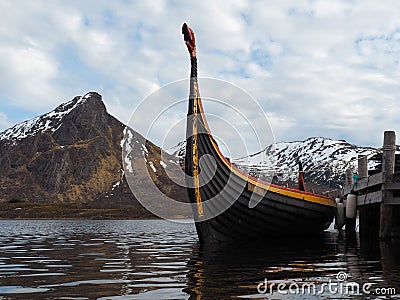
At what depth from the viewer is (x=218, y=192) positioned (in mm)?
20797

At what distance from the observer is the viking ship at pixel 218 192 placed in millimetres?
20812

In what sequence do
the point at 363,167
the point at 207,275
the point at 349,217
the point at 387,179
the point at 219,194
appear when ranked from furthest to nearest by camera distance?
the point at 349,217 → the point at 363,167 → the point at 387,179 → the point at 219,194 → the point at 207,275

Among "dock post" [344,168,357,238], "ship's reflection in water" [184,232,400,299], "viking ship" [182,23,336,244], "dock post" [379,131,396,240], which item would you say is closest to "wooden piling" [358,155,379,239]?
"dock post" [344,168,357,238]

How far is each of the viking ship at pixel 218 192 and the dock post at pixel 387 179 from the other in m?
4.48

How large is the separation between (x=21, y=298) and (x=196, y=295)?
353cm

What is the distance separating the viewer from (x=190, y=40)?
2209 cm

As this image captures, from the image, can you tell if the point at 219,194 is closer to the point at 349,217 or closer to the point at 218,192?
the point at 218,192

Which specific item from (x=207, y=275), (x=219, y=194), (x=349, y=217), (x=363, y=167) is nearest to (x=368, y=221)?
(x=349, y=217)

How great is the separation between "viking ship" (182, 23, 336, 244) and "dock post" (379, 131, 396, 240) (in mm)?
4478

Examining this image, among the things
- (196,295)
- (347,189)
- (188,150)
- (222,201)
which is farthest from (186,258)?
(347,189)

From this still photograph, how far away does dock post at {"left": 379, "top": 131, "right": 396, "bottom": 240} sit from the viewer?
21.2m

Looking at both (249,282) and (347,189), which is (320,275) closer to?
(249,282)

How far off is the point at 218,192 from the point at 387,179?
7486mm

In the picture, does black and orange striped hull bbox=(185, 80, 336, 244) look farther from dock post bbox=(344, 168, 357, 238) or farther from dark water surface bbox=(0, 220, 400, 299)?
dock post bbox=(344, 168, 357, 238)
